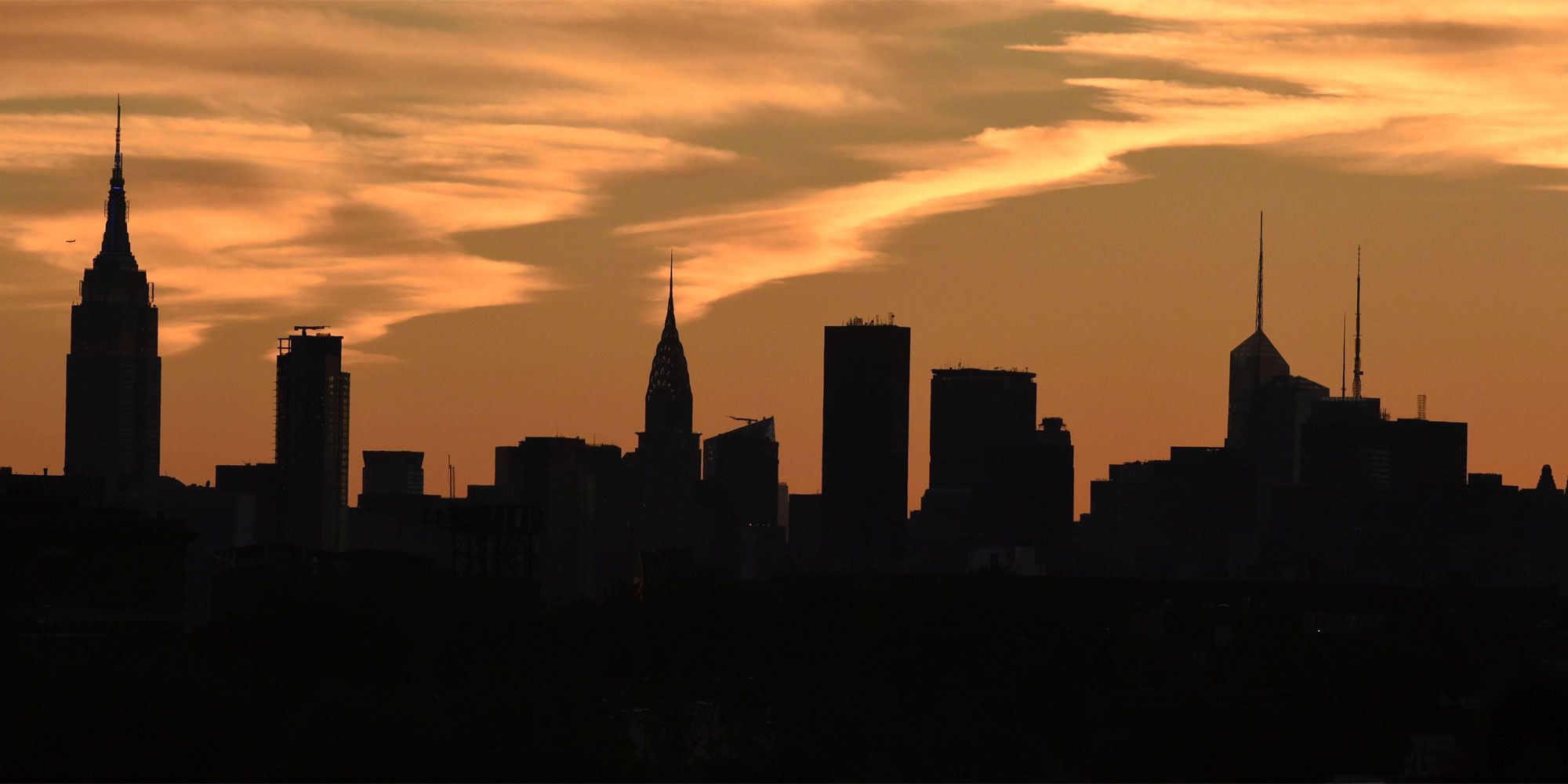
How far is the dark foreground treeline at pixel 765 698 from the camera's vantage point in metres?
64.9

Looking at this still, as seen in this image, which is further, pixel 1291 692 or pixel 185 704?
pixel 1291 692

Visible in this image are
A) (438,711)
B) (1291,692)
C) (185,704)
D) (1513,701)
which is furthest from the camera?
(1291,692)

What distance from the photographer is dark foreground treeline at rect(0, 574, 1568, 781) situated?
213 feet

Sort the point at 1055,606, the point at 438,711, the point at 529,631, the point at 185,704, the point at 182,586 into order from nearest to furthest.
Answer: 1. the point at 185,704
2. the point at 438,711
3. the point at 1055,606
4. the point at 182,586
5. the point at 529,631

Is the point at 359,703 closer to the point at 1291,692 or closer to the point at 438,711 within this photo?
the point at 438,711

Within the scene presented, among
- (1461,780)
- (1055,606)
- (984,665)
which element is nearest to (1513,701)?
(1461,780)

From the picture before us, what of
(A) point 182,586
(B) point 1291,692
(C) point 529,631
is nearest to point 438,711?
(B) point 1291,692

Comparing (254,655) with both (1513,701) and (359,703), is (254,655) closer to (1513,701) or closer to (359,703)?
(359,703)

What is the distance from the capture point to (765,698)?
111 m

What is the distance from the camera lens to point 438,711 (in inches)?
3014

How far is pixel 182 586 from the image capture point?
454ft

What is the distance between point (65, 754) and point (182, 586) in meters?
72.7

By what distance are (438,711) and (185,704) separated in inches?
322

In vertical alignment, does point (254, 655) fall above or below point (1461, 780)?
below
